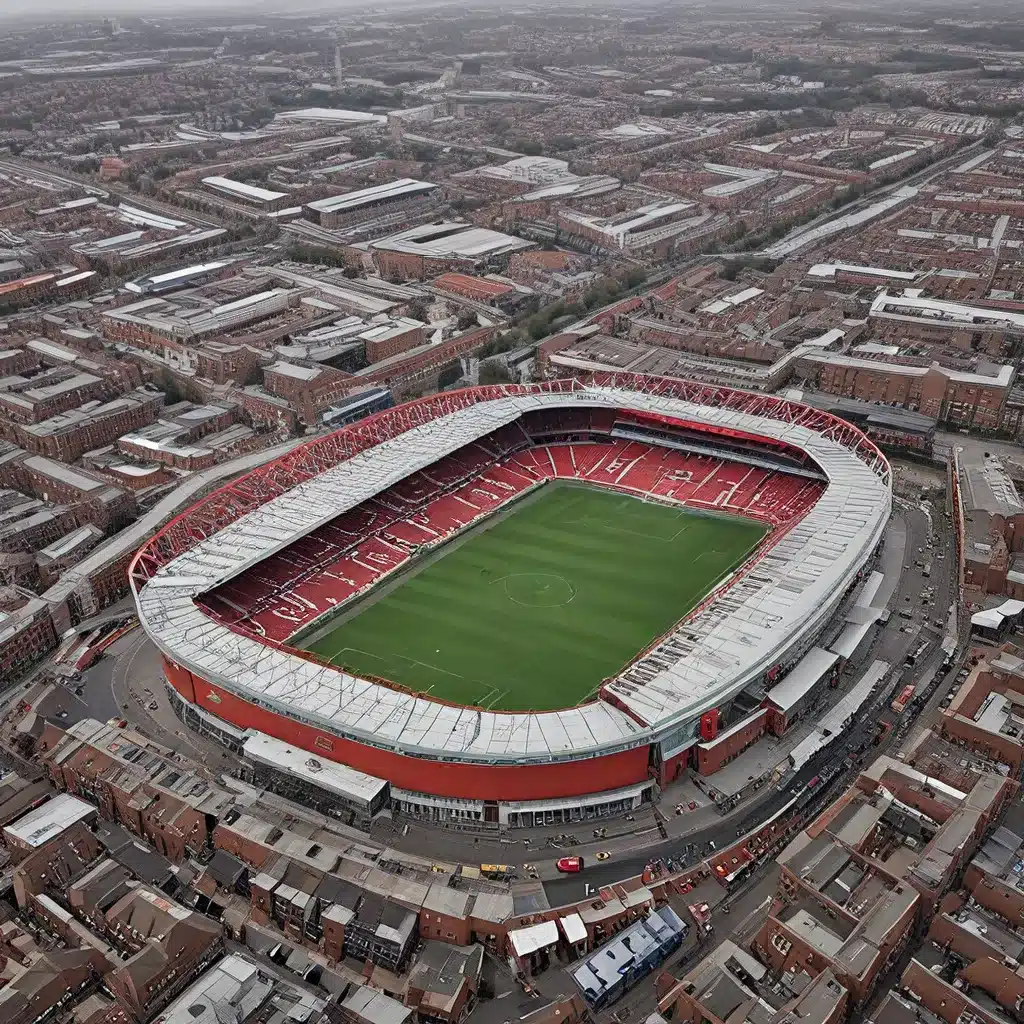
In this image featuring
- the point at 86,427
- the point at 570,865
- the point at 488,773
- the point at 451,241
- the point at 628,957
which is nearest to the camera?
the point at 628,957

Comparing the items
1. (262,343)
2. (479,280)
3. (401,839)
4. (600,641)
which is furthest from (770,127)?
(401,839)

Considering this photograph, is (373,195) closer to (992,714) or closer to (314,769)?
(314,769)

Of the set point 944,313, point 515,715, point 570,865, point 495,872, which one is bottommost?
point 944,313

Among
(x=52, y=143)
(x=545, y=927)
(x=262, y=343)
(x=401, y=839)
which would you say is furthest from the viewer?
(x=52, y=143)

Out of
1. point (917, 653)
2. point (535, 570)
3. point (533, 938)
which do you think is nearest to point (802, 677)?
point (917, 653)

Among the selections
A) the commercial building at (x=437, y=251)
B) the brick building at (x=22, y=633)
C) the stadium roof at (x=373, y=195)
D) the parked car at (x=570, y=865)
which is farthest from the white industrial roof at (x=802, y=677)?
the stadium roof at (x=373, y=195)

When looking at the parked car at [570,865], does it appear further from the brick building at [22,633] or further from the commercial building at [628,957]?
the brick building at [22,633]

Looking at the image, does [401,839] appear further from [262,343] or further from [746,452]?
[262,343]
